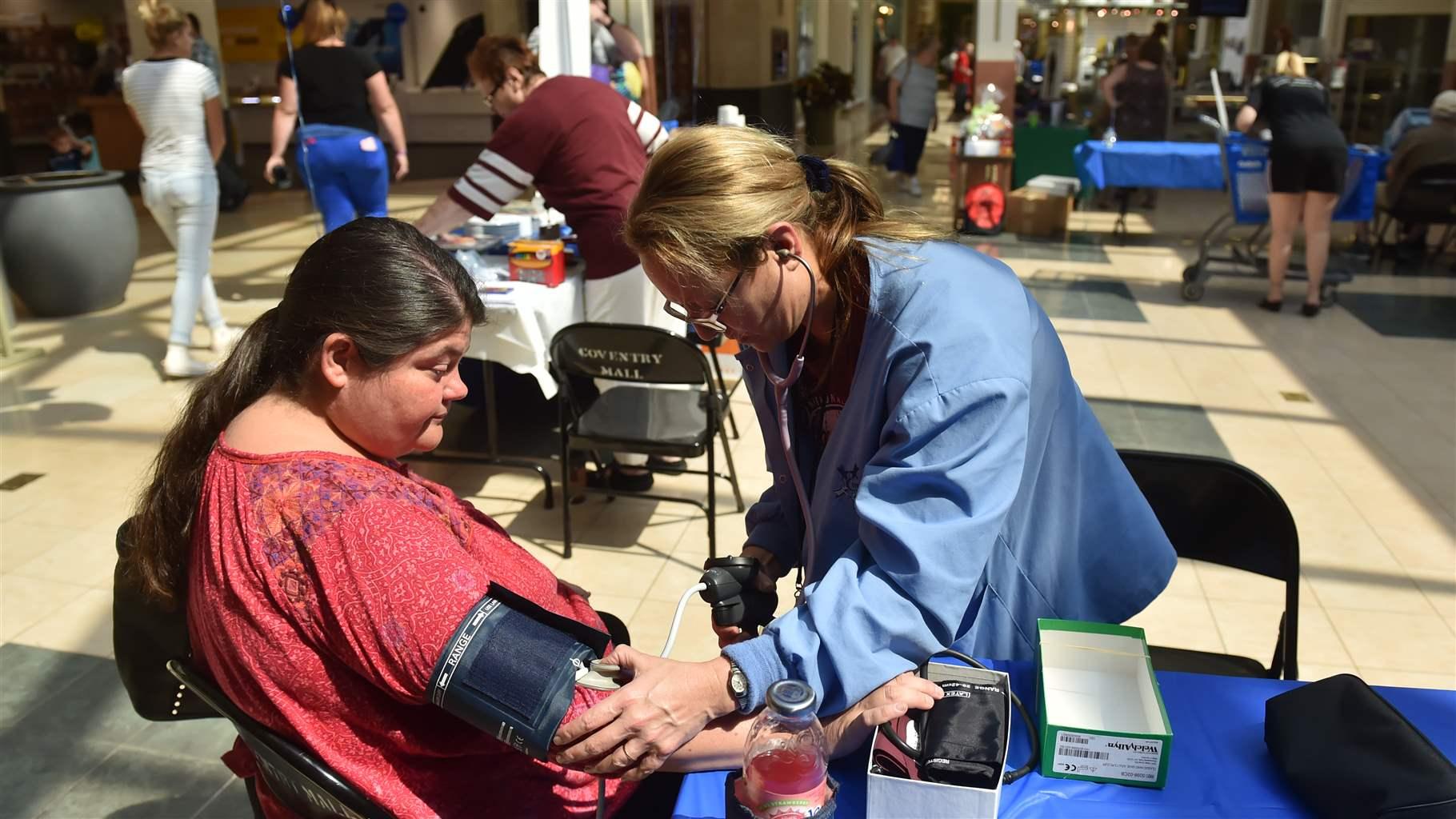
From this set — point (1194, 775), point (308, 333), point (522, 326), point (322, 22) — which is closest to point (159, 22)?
point (322, 22)

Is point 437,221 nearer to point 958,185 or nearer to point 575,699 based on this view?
point 575,699

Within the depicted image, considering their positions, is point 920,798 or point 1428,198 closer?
point 920,798

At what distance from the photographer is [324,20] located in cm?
526

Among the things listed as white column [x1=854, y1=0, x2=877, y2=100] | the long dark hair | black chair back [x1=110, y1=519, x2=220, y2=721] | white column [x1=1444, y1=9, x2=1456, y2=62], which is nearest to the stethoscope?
the long dark hair

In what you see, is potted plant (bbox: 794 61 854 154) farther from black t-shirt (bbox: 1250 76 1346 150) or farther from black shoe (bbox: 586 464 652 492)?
black shoe (bbox: 586 464 652 492)

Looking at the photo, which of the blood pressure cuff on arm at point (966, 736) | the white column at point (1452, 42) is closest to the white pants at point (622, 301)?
the blood pressure cuff on arm at point (966, 736)

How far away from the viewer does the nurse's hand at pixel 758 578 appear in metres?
1.59

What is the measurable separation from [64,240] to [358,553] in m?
6.40

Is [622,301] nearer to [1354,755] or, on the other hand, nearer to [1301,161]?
[1354,755]

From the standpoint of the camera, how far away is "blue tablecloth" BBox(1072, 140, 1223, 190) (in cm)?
811

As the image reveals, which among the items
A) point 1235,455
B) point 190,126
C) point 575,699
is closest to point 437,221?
point 190,126

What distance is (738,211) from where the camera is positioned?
1.27 meters

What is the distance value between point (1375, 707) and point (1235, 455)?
11.0 feet

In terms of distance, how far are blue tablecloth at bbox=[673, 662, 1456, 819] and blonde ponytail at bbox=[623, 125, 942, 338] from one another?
1.95 feet
